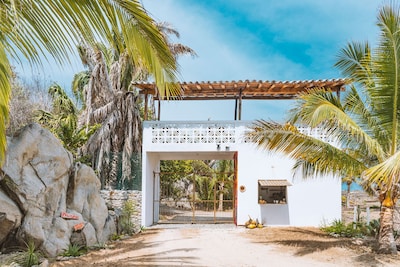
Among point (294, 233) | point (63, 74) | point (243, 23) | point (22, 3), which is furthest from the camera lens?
point (294, 233)

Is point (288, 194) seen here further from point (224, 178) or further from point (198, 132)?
point (224, 178)

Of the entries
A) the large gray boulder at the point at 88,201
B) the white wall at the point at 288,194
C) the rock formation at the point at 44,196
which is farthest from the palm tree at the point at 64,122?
the white wall at the point at 288,194

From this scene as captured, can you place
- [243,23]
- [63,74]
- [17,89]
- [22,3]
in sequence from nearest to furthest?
1. [22,3]
2. [63,74]
3. [243,23]
4. [17,89]

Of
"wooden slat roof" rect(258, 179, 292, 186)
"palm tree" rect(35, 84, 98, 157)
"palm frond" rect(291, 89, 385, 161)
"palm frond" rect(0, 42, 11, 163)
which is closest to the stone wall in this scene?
"palm tree" rect(35, 84, 98, 157)

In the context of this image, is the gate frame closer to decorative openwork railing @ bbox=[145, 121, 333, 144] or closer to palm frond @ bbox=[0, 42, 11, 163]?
decorative openwork railing @ bbox=[145, 121, 333, 144]

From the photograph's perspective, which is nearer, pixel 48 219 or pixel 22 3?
pixel 22 3

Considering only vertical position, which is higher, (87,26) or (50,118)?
(50,118)

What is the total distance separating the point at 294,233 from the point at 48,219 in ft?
25.6

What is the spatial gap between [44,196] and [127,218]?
15.7 ft

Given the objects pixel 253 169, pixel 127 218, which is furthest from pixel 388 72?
pixel 127 218

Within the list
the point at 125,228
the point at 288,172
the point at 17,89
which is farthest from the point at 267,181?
the point at 17,89

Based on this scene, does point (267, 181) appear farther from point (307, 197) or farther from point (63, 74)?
point (63, 74)

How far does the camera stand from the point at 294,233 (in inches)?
476

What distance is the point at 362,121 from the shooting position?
31.1 feet
